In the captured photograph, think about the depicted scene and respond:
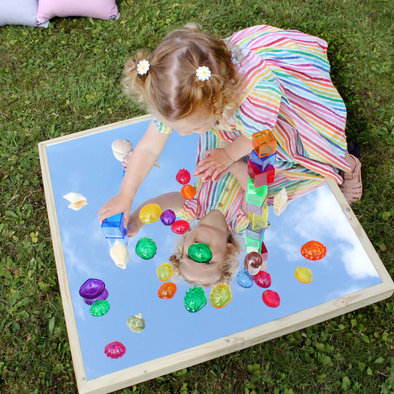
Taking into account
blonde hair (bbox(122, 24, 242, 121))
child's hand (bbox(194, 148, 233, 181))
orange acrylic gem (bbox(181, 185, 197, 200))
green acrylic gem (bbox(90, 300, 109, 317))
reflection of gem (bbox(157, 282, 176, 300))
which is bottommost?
green acrylic gem (bbox(90, 300, 109, 317))

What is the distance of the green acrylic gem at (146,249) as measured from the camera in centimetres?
150

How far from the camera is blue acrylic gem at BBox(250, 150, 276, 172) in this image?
3.45 ft

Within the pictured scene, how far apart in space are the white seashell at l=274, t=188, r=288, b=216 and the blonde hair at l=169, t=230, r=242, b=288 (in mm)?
209

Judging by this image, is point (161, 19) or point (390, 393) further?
point (161, 19)

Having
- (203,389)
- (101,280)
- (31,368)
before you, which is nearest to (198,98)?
(101,280)

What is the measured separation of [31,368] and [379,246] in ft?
5.01

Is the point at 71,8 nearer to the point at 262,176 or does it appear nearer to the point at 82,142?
the point at 82,142

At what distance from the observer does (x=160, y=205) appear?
63.4 inches

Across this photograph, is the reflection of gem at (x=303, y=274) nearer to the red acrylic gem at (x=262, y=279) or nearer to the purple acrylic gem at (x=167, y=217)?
the red acrylic gem at (x=262, y=279)

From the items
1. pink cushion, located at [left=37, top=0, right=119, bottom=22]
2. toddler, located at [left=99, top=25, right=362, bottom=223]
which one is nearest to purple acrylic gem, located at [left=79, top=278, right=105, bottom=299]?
toddler, located at [left=99, top=25, right=362, bottom=223]

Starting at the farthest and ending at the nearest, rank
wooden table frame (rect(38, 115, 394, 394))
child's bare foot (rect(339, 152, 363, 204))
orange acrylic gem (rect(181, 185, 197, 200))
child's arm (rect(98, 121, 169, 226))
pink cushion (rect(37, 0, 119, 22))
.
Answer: pink cushion (rect(37, 0, 119, 22))
child's bare foot (rect(339, 152, 363, 204))
orange acrylic gem (rect(181, 185, 197, 200))
child's arm (rect(98, 121, 169, 226))
wooden table frame (rect(38, 115, 394, 394))

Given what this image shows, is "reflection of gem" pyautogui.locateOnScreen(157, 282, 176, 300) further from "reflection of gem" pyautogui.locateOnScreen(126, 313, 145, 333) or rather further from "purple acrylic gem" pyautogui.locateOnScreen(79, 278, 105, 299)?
"purple acrylic gem" pyautogui.locateOnScreen(79, 278, 105, 299)

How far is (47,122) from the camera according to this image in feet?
7.00

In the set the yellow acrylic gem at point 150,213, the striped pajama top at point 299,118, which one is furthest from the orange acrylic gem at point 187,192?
the striped pajama top at point 299,118
